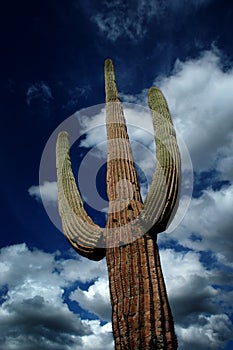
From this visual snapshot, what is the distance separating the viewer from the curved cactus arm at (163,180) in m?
3.81

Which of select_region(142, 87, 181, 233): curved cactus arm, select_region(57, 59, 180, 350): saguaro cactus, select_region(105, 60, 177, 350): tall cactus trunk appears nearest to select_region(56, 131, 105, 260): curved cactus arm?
select_region(57, 59, 180, 350): saguaro cactus

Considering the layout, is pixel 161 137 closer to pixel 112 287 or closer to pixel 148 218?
pixel 148 218

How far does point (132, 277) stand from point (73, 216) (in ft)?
4.53

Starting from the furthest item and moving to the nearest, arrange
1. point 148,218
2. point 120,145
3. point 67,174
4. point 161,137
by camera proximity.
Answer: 1. point 67,174
2. point 120,145
3. point 161,137
4. point 148,218

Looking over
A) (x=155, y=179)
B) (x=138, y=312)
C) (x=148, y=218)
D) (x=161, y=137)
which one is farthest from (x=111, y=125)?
(x=138, y=312)

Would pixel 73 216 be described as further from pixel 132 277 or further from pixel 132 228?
pixel 132 277

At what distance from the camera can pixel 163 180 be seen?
13.1 feet

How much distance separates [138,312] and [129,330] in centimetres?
20

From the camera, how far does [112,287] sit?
3541 millimetres

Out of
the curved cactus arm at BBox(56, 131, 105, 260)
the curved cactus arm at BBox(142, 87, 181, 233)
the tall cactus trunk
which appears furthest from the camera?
the curved cactus arm at BBox(56, 131, 105, 260)

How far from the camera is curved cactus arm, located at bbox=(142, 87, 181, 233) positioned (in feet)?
12.5

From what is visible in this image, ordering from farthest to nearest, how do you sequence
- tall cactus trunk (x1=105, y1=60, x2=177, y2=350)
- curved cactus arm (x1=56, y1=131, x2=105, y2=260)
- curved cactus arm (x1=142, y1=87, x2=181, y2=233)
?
curved cactus arm (x1=56, y1=131, x2=105, y2=260) < curved cactus arm (x1=142, y1=87, x2=181, y2=233) < tall cactus trunk (x1=105, y1=60, x2=177, y2=350)

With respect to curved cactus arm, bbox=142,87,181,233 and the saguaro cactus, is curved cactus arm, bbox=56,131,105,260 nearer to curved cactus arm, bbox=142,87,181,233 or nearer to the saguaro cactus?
the saguaro cactus

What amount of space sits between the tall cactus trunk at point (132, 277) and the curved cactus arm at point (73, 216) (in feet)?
0.74
